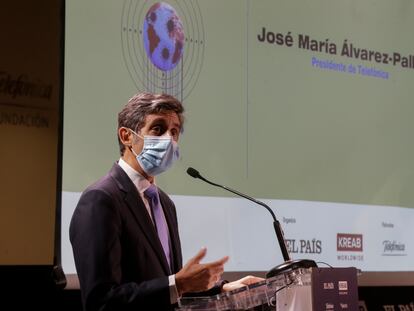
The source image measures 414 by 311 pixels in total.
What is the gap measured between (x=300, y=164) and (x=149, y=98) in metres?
1.41

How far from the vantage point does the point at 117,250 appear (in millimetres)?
2273

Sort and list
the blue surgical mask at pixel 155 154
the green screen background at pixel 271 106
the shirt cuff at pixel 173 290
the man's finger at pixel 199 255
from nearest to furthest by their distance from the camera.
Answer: the man's finger at pixel 199 255 → the shirt cuff at pixel 173 290 → the blue surgical mask at pixel 155 154 → the green screen background at pixel 271 106

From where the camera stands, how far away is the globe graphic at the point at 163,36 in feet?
10.9

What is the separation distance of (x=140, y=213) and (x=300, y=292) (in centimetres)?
58

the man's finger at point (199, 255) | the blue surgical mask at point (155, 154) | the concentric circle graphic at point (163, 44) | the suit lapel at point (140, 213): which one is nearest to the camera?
the man's finger at point (199, 255)

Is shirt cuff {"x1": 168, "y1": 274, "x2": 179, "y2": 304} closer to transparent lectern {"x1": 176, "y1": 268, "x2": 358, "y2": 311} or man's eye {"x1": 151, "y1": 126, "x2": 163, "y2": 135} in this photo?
transparent lectern {"x1": 176, "y1": 268, "x2": 358, "y2": 311}

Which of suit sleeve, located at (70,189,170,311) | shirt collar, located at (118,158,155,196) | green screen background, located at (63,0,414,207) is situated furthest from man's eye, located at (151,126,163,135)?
green screen background, located at (63,0,414,207)

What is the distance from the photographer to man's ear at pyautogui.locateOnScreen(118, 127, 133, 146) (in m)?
2.58

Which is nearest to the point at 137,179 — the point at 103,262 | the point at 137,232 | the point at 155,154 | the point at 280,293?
the point at 155,154

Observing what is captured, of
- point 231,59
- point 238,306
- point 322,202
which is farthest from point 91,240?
point 322,202

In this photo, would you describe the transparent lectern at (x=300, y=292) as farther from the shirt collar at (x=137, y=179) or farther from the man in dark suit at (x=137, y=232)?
the shirt collar at (x=137, y=179)

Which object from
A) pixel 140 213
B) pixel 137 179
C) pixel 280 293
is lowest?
pixel 280 293

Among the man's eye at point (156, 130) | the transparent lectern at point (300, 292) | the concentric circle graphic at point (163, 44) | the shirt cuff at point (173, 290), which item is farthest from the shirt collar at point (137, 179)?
the concentric circle graphic at point (163, 44)

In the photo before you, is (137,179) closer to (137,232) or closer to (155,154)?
(155,154)
